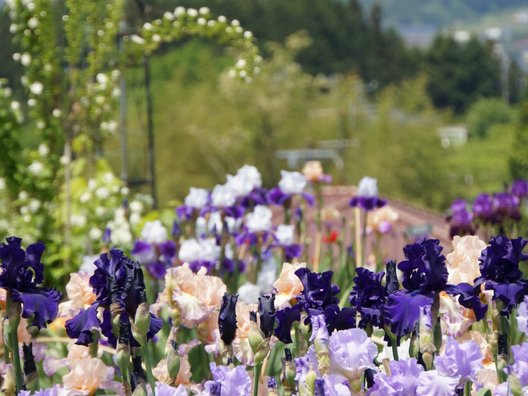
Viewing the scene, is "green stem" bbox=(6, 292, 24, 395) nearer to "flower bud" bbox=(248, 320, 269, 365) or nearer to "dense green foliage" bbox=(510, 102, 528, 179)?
"flower bud" bbox=(248, 320, 269, 365)

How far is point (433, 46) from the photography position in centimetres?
9981

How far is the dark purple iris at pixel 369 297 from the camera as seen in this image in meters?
2.40

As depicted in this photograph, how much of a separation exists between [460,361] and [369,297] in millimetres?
354

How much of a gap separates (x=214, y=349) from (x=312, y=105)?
37.0 m

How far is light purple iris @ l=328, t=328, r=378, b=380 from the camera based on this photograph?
2.13 metres

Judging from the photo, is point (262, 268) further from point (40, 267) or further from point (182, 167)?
point (182, 167)

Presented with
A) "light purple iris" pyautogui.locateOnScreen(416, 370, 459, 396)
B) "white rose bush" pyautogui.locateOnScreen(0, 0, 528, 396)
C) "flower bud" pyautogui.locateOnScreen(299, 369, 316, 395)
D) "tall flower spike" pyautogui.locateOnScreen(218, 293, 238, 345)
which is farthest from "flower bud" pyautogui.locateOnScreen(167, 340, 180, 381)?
"light purple iris" pyautogui.locateOnScreen(416, 370, 459, 396)

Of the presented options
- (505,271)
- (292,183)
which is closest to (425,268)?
(505,271)

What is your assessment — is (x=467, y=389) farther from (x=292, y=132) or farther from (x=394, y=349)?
(x=292, y=132)

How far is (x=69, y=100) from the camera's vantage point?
22.7 feet

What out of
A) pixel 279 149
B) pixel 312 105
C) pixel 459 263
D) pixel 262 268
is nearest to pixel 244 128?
pixel 279 149

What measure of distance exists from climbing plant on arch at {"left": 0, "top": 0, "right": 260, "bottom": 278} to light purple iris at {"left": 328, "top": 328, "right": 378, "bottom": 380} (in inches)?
173

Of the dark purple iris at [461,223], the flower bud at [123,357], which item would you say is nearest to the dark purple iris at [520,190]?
the dark purple iris at [461,223]

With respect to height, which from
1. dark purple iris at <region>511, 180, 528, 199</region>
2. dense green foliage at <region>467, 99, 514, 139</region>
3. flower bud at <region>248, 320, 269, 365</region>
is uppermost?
dense green foliage at <region>467, 99, 514, 139</region>
